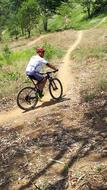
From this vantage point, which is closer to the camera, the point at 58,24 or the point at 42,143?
the point at 42,143

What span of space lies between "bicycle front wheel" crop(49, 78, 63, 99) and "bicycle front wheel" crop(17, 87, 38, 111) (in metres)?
0.90

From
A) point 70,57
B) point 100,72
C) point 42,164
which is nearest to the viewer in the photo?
point 42,164

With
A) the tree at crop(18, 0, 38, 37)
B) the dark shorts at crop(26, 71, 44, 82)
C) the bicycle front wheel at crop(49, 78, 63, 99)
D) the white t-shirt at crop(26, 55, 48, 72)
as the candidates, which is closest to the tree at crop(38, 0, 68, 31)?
the tree at crop(18, 0, 38, 37)

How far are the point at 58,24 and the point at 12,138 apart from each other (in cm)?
9660

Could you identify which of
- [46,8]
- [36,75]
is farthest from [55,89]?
[46,8]

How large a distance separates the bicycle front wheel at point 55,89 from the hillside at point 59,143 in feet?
1.32

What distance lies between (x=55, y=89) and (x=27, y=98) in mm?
1373

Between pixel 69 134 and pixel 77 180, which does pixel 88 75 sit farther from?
pixel 77 180

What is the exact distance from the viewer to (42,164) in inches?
428

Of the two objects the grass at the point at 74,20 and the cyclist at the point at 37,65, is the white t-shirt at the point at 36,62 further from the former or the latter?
the grass at the point at 74,20

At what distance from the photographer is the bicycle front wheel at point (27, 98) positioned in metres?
17.5

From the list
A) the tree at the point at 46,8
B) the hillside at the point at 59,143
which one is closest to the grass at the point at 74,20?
the tree at the point at 46,8

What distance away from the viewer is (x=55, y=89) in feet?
59.9

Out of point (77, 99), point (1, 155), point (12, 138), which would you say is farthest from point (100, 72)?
point (1, 155)
